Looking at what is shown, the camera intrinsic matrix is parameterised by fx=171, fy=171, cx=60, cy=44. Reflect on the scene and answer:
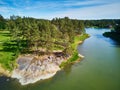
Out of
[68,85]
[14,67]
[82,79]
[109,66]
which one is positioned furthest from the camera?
[109,66]

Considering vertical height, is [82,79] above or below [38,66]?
below

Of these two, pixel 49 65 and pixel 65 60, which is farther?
pixel 65 60

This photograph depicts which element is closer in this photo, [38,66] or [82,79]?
[82,79]

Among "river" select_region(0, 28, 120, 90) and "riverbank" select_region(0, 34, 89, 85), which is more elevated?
"riverbank" select_region(0, 34, 89, 85)

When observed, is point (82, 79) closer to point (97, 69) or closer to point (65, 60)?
point (97, 69)

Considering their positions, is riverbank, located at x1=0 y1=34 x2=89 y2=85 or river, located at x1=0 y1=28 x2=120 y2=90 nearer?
river, located at x1=0 y1=28 x2=120 y2=90

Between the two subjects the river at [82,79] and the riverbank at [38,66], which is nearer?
the river at [82,79]

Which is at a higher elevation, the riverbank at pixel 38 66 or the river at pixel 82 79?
the riverbank at pixel 38 66

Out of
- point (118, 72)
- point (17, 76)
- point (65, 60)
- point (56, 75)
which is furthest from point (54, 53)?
point (118, 72)

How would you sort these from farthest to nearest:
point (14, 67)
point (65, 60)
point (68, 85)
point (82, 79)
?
point (65, 60) < point (14, 67) < point (82, 79) < point (68, 85)
